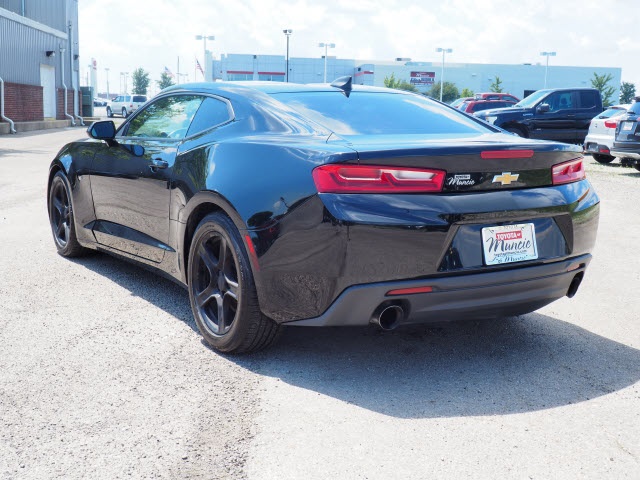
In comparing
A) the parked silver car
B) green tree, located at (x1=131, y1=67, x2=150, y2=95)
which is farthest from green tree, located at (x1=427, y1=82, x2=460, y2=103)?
the parked silver car

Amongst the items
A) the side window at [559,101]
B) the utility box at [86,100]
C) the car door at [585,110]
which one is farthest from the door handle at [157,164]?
the utility box at [86,100]

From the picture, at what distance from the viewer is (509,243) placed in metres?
3.79

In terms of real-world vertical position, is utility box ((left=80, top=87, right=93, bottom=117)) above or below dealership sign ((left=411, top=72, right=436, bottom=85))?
below

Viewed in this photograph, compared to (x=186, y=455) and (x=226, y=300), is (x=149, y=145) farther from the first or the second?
(x=186, y=455)

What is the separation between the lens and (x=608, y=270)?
6559mm

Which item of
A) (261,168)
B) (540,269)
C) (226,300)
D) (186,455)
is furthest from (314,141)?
(186,455)

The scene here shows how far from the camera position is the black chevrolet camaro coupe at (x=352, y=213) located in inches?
139

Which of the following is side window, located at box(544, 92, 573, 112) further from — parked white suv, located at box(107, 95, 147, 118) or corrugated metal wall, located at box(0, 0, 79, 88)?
parked white suv, located at box(107, 95, 147, 118)

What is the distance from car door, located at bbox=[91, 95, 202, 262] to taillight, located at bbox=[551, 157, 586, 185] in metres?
2.18

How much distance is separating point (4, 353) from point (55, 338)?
1.09 feet

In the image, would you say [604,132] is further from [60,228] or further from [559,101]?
[60,228]

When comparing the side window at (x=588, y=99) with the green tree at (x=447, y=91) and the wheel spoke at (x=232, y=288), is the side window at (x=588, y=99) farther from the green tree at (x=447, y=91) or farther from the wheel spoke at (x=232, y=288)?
the green tree at (x=447, y=91)

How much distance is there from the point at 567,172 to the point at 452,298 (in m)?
1.06

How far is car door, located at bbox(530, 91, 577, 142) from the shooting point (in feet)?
70.0
